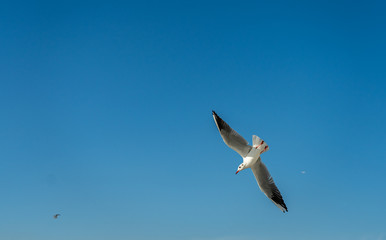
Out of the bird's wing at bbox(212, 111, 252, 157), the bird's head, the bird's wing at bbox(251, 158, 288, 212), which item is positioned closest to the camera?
the bird's wing at bbox(212, 111, 252, 157)

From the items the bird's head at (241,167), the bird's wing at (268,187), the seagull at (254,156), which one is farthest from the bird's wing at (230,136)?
the bird's wing at (268,187)

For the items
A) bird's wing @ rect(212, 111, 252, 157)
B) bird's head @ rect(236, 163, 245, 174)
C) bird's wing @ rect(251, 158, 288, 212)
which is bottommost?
bird's wing @ rect(251, 158, 288, 212)

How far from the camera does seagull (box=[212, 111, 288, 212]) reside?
3453 centimetres

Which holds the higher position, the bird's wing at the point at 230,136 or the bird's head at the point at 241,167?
the bird's wing at the point at 230,136

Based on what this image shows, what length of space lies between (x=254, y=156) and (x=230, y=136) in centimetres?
262

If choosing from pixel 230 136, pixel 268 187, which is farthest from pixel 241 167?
pixel 230 136

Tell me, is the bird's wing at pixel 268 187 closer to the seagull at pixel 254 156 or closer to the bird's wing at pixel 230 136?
the seagull at pixel 254 156

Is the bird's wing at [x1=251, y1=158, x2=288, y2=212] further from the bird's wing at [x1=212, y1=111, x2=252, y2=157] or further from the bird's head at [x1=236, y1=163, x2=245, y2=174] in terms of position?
the bird's wing at [x1=212, y1=111, x2=252, y2=157]

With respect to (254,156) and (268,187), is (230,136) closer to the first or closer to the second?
(254,156)

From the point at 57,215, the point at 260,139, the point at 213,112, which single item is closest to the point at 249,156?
the point at 260,139

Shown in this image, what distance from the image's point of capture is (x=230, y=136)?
34625 mm

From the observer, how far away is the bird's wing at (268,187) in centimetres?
3725

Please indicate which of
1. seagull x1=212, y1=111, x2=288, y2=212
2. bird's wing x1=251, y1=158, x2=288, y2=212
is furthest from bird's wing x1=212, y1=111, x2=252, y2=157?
bird's wing x1=251, y1=158, x2=288, y2=212

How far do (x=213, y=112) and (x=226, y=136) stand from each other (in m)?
2.07
